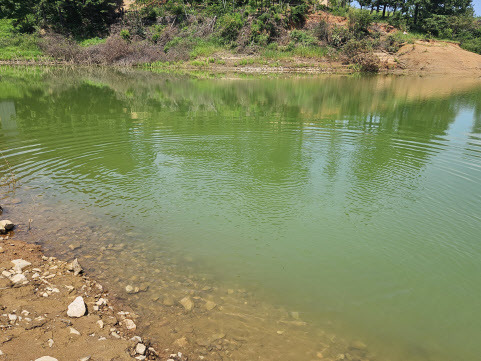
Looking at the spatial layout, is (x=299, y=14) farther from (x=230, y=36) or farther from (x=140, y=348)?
(x=140, y=348)

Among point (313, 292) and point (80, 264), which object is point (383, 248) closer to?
point (313, 292)

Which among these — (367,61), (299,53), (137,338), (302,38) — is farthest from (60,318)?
(302,38)

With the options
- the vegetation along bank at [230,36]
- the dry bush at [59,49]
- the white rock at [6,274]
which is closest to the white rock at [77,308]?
the white rock at [6,274]

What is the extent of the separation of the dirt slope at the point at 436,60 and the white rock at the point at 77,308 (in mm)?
43841

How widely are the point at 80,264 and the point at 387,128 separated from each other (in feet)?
36.8

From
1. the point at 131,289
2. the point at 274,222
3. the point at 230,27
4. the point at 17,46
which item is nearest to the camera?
the point at 131,289

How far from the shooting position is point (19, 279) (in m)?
3.66

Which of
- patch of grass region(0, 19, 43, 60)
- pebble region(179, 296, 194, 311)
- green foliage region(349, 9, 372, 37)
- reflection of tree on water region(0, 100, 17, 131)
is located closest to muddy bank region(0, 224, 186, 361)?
pebble region(179, 296, 194, 311)

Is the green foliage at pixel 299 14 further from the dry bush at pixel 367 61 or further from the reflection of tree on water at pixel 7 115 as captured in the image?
the reflection of tree on water at pixel 7 115

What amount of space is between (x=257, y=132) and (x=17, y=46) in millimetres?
39540

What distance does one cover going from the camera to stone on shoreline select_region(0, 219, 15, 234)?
4.94 metres

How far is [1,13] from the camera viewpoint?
42750 millimetres

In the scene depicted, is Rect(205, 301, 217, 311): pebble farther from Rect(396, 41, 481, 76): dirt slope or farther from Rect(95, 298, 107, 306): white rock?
Rect(396, 41, 481, 76): dirt slope

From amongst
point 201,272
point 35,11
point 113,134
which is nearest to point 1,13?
point 35,11
